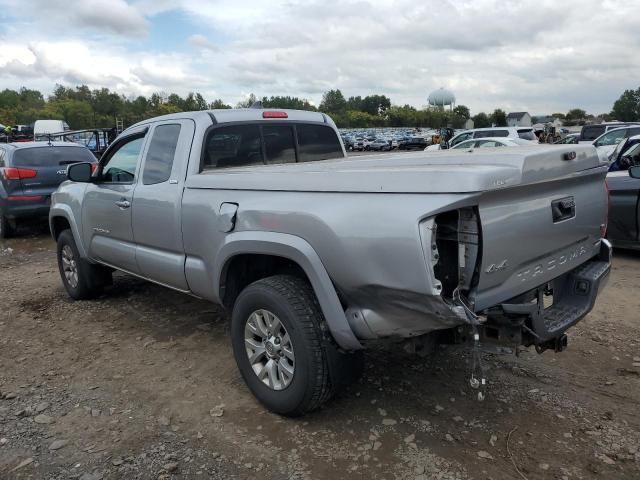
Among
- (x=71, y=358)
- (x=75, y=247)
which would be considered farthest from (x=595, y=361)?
(x=75, y=247)

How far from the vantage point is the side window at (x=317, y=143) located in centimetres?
489

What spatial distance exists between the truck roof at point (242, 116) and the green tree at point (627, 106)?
4098 inches

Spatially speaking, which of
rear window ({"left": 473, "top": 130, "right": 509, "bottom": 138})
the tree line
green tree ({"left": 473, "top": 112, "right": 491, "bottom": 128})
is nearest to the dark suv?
rear window ({"left": 473, "top": 130, "right": 509, "bottom": 138})

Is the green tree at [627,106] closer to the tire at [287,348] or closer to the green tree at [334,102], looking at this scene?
the green tree at [334,102]

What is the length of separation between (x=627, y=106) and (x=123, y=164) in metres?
113

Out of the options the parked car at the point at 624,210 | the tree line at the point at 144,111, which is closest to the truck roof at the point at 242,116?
the parked car at the point at 624,210

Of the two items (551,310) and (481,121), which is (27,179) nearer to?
(551,310)

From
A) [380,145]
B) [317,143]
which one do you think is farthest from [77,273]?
[380,145]

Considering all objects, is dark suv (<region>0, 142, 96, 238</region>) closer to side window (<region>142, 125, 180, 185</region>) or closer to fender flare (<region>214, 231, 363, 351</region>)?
side window (<region>142, 125, 180, 185</region>)

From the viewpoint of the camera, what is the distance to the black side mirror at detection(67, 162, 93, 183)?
198 inches

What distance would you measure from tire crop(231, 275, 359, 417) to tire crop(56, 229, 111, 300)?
2754 millimetres

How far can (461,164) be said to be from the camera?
107 inches

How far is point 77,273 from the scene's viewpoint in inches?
227

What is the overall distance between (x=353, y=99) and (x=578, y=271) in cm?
15686
